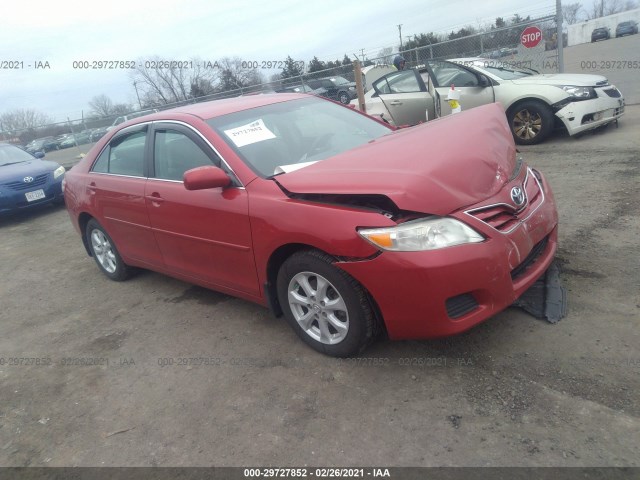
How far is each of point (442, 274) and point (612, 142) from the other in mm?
6188

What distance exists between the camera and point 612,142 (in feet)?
23.6

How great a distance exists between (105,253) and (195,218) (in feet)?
6.68

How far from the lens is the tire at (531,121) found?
773 centimetres

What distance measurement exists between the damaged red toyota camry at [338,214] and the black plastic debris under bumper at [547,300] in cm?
29

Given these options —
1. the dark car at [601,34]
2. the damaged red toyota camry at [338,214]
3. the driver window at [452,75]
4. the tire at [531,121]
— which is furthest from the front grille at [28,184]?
the dark car at [601,34]

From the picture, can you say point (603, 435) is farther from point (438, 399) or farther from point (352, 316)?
point (352, 316)

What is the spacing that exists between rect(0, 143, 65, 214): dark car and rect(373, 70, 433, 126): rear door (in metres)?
6.40

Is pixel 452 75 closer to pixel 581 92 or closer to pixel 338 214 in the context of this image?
pixel 581 92

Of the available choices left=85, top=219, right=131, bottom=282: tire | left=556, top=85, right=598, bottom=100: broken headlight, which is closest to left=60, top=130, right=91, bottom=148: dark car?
left=85, top=219, right=131, bottom=282: tire

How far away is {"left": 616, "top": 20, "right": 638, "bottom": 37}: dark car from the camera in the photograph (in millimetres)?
42938

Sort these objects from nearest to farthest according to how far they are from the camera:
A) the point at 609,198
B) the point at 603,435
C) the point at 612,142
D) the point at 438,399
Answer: the point at 603,435, the point at 438,399, the point at 609,198, the point at 612,142

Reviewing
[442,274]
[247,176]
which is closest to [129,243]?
[247,176]

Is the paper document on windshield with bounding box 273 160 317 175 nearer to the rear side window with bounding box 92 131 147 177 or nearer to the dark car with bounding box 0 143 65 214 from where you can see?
the rear side window with bounding box 92 131 147 177

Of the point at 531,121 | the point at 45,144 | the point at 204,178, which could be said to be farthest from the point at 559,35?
the point at 45,144
